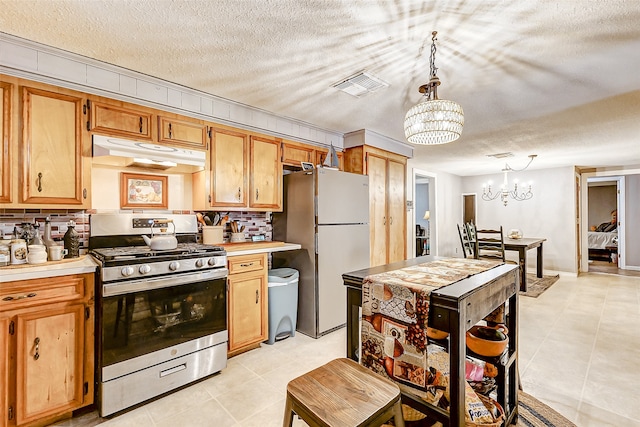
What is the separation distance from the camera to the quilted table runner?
1.35 metres

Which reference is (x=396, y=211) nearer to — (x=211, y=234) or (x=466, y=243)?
(x=466, y=243)

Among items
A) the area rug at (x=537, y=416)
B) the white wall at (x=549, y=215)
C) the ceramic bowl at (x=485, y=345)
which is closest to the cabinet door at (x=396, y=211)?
the area rug at (x=537, y=416)

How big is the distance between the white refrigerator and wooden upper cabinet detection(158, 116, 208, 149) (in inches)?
39.9

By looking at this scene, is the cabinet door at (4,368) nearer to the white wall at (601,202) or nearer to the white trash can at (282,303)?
the white trash can at (282,303)

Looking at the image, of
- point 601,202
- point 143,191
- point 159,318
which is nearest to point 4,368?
point 159,318

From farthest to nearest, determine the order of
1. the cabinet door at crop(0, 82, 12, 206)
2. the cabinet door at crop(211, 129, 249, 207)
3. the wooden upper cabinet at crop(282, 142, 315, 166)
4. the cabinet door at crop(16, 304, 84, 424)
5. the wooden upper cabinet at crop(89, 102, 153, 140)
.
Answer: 1. the wooden upper cabinet at crop(282, 142, 315, 166)
2. the cabinet door at crop(211, 129, 249, 207)
3. the wooden upper cabinet at crop(89, 102, 153, 140)
4. the cabinet door at crop(0, 82, 12, 206)
5. the cabinet door at crop(16, 304, 84, 424)

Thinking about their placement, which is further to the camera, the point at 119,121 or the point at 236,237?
the point at 236,237

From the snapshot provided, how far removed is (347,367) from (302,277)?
73.3 inches

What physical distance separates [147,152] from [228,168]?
0.73m

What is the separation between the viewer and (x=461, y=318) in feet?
4.07

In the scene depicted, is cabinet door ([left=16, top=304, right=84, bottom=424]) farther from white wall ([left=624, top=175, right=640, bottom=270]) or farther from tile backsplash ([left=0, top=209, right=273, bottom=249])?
white wall ([left=624, top=175, right=640, bottom=270])

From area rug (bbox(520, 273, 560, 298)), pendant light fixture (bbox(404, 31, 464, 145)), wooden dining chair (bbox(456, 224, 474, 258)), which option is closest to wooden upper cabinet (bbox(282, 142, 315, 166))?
pendant light fixture (bbox(404, 31, 464, 145))

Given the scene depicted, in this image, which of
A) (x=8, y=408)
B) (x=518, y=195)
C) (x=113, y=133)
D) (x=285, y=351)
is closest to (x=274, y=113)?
(x=113, y=133)

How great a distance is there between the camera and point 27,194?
1.92 m
